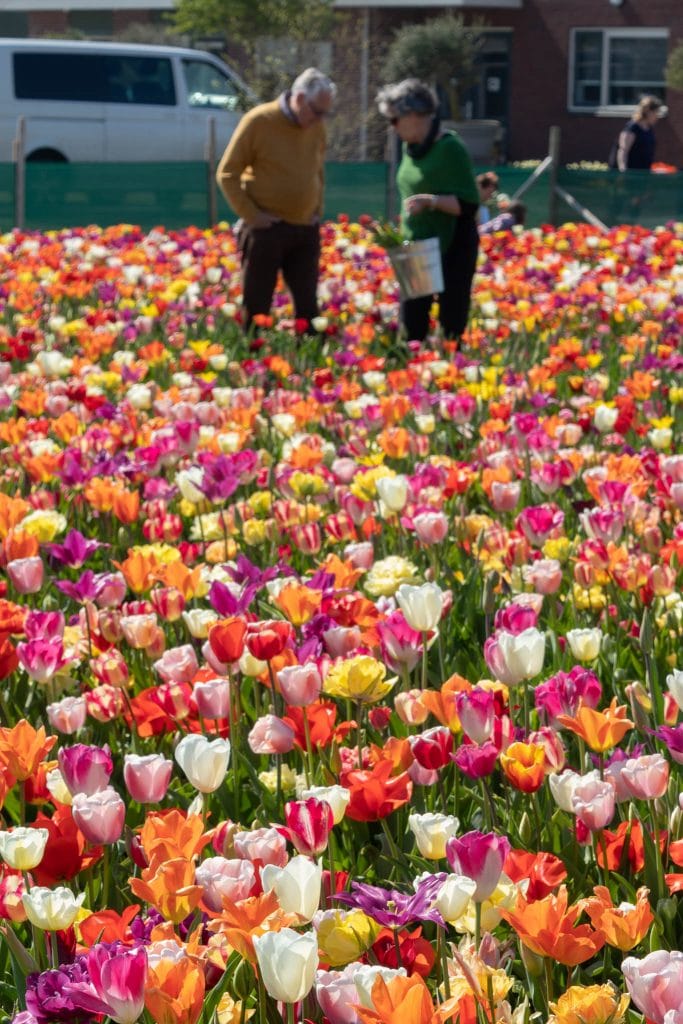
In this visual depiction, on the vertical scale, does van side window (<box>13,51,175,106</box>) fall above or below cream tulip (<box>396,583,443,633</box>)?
above

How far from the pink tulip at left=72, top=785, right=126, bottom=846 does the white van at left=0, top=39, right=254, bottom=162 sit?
19.0 metres

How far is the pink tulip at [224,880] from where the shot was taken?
5.26 feet

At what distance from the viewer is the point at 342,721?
2.69 meters

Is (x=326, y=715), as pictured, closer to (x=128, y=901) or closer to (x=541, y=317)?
(x=128, y=901)

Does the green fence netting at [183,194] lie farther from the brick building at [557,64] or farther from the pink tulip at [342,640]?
the brick building at [557,64]

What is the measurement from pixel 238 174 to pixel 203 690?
6144mm

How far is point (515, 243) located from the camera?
12602mm

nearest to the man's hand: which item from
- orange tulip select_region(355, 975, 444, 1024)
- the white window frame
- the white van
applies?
orange tulip select_region(355, 975, 444, 1024)

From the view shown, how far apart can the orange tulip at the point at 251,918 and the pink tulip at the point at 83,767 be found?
47cm

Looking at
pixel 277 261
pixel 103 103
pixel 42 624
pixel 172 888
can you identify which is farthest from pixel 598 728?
pixel 103 103

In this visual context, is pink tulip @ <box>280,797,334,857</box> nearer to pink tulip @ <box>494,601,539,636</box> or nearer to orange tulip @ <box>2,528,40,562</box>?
pink tulip @ <box>494,601,539,636</box>

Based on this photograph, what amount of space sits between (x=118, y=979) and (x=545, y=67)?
33.1m

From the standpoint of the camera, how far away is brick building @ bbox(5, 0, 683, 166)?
32.0 metres

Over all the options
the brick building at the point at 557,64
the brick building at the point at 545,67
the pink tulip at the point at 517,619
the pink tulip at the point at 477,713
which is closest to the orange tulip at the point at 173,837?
the pink tulip at the point at 477,713
